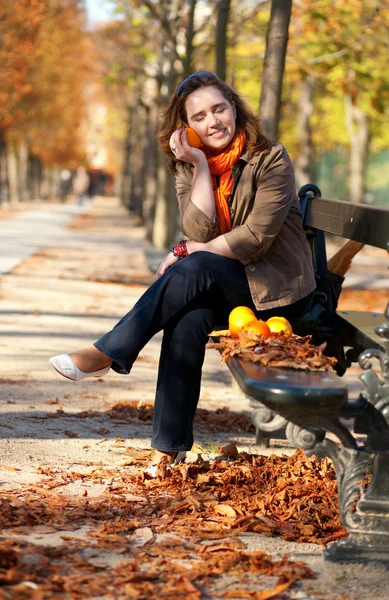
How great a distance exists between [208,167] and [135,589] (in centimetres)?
217

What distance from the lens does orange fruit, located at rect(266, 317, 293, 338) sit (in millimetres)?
4242

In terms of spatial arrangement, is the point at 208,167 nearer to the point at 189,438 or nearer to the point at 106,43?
the point at 189,438

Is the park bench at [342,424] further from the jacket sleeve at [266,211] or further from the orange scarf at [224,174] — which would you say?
the orange scarf at [224,174]

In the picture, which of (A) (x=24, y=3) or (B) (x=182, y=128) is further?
(A) (x=24, y=3)

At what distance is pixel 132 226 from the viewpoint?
36.7m

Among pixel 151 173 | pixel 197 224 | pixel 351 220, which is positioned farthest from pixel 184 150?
pixel 151 173

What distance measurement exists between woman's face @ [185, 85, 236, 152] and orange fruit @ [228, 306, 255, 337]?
886mm

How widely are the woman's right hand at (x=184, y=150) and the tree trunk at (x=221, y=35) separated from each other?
23.9ft

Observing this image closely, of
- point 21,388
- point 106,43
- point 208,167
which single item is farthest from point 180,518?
point 106,43

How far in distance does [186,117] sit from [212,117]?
0.19 meters

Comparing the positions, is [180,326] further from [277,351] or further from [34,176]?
[34,176]

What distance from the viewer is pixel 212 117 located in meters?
4.85

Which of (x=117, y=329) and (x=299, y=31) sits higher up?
(x=299, y=31)

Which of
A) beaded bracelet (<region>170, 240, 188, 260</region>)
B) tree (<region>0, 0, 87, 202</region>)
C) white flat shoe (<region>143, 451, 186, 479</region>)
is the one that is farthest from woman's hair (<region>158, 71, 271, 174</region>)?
tree (<region>0, 0, 87, 202</region>)
